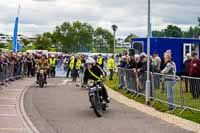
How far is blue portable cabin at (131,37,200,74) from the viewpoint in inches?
1435

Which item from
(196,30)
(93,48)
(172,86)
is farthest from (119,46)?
(172,86)

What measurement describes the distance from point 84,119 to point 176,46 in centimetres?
2339

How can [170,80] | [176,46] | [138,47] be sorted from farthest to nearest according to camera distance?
[138,47]
[176,46]
[170,80]

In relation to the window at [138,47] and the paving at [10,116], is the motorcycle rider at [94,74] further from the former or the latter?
the window at [138,47]

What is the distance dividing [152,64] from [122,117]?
28.7 ft

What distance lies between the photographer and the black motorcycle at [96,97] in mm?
15297

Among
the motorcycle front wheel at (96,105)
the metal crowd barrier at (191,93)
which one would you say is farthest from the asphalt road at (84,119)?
the metal crowd barrier at (191,93)

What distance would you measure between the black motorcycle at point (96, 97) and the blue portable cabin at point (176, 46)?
20.7 metres

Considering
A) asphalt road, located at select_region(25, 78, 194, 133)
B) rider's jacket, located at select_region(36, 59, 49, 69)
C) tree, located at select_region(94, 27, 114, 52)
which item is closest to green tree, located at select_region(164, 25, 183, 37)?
tree, located at select_region(94, 27, 114, 52)

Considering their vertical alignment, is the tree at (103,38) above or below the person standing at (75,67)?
above

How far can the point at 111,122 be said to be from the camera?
1402cm

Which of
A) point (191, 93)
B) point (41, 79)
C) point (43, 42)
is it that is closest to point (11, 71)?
point (41, 79)

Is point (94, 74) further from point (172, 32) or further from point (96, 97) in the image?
point (172, 32)

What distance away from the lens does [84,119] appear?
48.1 ft
